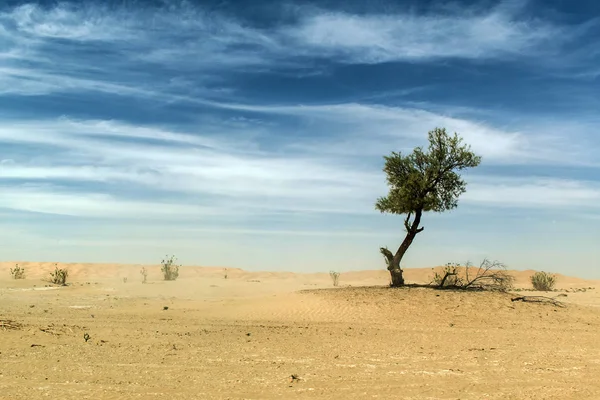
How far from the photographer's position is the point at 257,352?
47.7 feet

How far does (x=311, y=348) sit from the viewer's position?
15.2 m

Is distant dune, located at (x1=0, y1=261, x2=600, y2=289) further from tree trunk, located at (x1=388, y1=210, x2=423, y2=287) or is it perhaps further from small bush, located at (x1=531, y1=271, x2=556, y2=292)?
tree trunk, located at (x1=388, y1=210, x2=423, y2=287)

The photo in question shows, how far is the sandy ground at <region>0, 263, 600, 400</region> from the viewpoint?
34.3ft

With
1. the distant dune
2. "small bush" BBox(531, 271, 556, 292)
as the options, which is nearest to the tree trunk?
"small bush" BBox(531, 271, 556, 292)

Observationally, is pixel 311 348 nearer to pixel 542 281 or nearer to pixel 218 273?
pixel 542 281

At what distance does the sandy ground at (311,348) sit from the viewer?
10.4 metres

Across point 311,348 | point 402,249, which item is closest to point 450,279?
point 402,249

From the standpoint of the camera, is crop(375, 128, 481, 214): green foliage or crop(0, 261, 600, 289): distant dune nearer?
crop(375, 128, 481, 214): green foliage

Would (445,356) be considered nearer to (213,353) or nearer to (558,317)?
(213,353)

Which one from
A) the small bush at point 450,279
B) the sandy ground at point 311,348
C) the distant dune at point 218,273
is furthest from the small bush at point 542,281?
the distant dune at point 218,273

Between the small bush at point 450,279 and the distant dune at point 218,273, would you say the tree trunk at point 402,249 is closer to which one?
the small bush at point 450,279

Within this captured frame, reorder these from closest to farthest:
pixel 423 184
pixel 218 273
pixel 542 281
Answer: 1. pixel 423 184
2. pixel 542 281
3. pixel 218 273

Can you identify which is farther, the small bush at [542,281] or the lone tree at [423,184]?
the small bush at [542,281]

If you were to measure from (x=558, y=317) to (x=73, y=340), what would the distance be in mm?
18871
